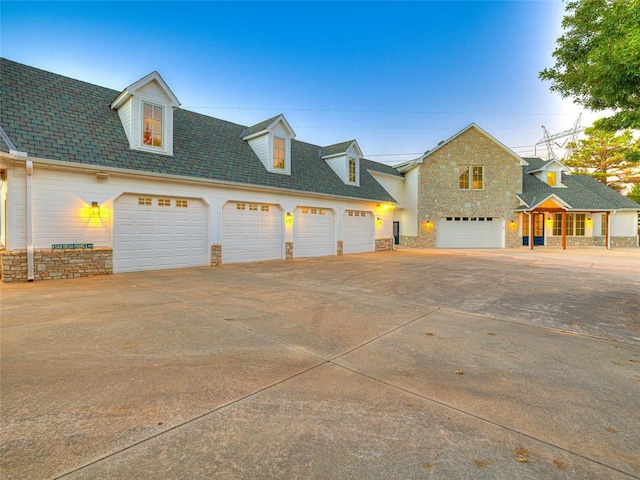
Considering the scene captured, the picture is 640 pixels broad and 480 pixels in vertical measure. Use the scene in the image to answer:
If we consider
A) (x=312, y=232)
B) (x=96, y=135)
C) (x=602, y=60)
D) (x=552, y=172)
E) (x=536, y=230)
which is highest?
(x=552, y=172)

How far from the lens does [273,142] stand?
13383mm

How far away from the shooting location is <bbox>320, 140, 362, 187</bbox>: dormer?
16781 mm

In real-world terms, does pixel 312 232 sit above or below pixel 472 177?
below

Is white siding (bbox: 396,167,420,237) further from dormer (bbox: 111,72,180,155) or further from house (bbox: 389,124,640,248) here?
dormer (bbox: 111,72,180,155)

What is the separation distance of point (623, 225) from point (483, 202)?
10638mm

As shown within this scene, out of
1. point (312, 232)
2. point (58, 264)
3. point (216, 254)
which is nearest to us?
point (58, 264)

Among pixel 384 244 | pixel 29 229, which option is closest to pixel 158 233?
pixel 29 229

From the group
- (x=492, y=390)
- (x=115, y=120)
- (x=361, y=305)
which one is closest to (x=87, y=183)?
(x=115, y=120)

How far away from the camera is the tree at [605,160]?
26.6 meters

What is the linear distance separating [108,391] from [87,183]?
847 centimetres

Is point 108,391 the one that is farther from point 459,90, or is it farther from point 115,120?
point 459,90

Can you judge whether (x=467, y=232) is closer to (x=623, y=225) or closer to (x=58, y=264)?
(x=623, y=225)

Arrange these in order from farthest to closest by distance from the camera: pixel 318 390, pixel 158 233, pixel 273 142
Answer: pixel 273 142
pixel 158 233
pixel 318 390

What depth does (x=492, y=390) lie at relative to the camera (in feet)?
8.58
